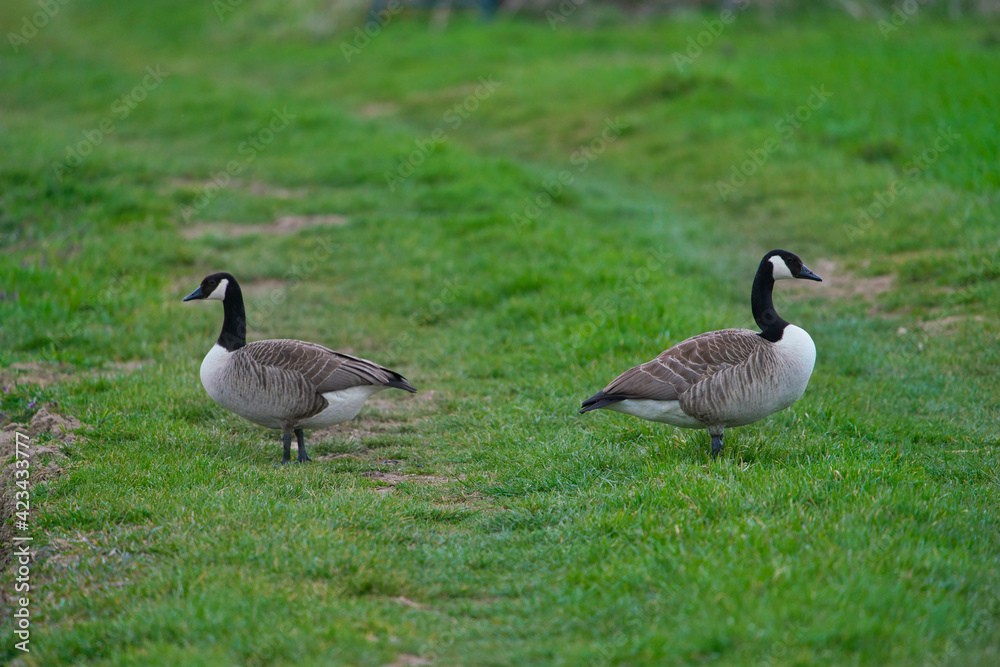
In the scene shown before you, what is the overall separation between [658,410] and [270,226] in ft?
29.5

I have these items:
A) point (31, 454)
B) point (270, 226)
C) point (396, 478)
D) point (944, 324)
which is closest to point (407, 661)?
point (396, 478)

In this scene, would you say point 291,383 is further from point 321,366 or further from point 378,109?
point 378,109

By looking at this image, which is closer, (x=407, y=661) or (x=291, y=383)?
(x=407, y=661)

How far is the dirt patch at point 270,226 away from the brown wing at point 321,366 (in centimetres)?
657

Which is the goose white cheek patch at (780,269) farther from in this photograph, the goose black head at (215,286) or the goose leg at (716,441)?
the goose black head at (215,286)

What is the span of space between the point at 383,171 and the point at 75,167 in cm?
484

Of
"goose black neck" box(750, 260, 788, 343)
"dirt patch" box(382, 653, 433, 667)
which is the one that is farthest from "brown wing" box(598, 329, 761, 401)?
"dirt patch" box(382, 653, 433, 667)

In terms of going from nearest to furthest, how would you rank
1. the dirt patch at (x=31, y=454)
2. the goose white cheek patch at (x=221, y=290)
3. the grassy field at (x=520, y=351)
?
the grassy field at (x=520, y=351)
the dirt patch at (x=31, y=454)
the goose white cheek patch at (x=221, y=290)

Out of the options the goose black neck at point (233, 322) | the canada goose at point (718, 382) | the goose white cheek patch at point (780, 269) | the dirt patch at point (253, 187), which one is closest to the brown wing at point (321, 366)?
the goose black neck at point (233, 322)

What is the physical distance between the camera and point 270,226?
44.9ft

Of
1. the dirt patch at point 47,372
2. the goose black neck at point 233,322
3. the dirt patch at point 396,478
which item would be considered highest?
the goose black neck at point 233,322

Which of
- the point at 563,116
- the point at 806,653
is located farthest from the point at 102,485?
the point at 563,116

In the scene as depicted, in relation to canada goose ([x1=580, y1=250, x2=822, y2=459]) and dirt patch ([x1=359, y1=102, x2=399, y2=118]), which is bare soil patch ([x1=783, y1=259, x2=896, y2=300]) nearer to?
canada goose ([x1=580, y1=250, x2=822, y2=459])

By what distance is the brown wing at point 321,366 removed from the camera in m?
6.72
